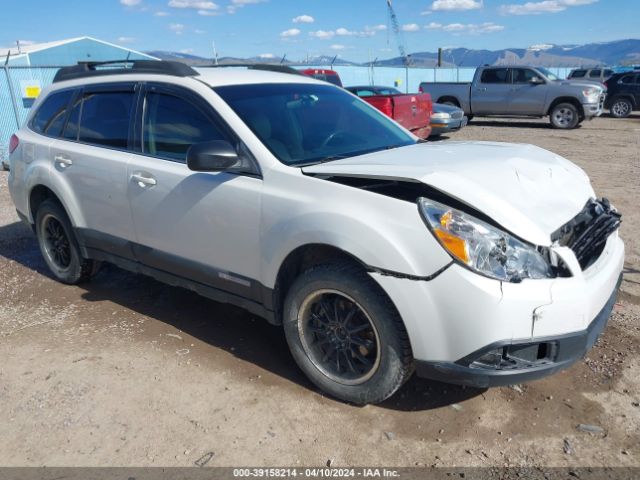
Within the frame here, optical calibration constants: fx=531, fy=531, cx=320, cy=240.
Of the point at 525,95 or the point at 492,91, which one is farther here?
the point at 492,91

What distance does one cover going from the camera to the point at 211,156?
306 cm

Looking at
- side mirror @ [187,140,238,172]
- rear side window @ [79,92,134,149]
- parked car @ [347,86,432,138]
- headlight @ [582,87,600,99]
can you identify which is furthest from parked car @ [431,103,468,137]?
side mirror @ [187,140,238,172]

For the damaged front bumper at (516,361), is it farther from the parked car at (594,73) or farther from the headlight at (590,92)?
the parked car at (594,73)

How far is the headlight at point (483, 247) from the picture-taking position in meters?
2.43

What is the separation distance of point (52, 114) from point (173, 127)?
1805mm

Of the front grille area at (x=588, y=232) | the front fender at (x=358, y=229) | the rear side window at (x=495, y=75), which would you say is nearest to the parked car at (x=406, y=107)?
the rear side window at (x=495, y=75)

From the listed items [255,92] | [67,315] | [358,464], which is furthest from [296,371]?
[67,315]

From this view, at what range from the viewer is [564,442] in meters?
2.67

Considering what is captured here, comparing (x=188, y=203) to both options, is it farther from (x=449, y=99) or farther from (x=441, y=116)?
(x=449, y=99)

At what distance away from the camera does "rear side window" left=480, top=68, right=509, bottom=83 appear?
17.2 meters

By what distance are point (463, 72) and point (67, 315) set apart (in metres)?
39.8

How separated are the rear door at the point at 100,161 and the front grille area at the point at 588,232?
2940 millimetres

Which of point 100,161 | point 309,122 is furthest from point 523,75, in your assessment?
point 100,161

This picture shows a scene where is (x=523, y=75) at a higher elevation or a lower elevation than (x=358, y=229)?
higher
